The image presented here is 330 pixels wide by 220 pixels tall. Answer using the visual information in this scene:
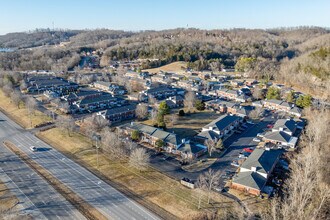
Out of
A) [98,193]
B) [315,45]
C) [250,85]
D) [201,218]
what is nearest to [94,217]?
[98,193]

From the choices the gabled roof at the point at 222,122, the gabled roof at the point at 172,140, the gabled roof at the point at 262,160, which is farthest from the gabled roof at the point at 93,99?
the gabled roof at the point at 262,160

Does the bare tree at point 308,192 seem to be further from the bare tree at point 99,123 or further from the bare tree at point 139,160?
the bare tree at point 99,123

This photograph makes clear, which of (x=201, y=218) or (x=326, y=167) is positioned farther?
(x=326, y=167)

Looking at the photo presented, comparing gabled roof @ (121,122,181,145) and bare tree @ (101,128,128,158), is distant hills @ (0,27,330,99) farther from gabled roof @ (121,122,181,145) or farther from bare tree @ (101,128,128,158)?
bare tree @ (101,128,128,158)

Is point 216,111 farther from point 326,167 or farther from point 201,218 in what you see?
point 201,218

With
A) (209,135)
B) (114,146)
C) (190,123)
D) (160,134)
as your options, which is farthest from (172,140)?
(190,123)
